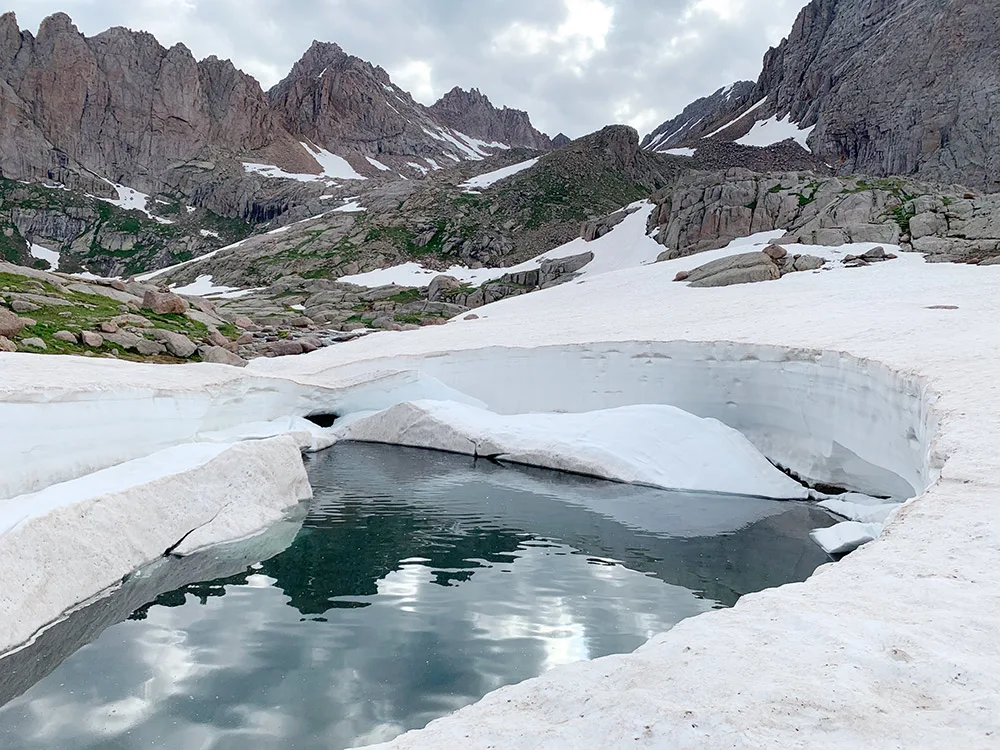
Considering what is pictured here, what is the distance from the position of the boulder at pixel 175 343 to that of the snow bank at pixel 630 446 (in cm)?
1495

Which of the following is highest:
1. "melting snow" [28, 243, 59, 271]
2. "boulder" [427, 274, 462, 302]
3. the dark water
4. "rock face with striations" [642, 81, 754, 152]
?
"rock face with striations" [642, 81, 754, 152]

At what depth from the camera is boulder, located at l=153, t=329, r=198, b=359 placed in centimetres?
2917

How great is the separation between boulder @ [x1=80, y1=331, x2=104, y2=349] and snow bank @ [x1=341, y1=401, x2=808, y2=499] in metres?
15.4

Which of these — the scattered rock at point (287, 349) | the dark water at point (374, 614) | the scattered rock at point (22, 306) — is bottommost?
the dark water at point (374, 614)

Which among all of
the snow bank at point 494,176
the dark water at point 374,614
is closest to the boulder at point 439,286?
the snow bank at point 494,176

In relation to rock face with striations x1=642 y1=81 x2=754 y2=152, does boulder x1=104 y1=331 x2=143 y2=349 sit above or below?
below

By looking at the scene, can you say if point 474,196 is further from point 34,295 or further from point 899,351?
point 899,351

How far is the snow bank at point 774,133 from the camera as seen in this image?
105m

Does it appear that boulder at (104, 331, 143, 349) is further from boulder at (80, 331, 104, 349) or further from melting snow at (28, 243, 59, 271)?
melting snow at (28, 243, 59, 271)

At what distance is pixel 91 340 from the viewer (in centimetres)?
2647

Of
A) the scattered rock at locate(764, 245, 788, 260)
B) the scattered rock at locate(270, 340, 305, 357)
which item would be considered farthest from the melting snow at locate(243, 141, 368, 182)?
the scattered rock at locate(764, 245, 788, 260)

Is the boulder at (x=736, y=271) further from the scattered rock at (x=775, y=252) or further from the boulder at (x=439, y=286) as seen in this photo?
the boulder at (x=439, y=286)

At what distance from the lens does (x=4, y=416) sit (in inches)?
413

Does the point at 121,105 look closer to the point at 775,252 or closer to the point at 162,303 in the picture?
the point at 162,303
